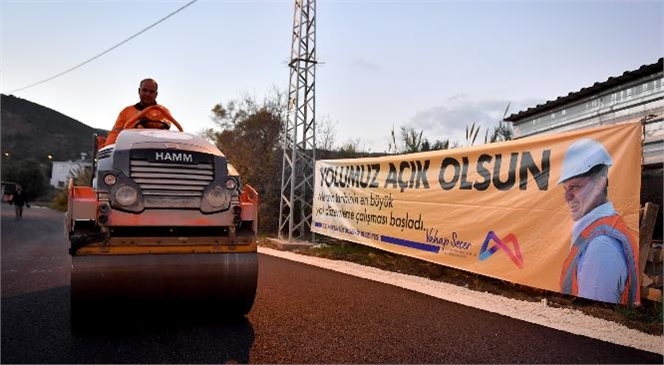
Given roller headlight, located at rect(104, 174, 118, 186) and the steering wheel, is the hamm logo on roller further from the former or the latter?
the steering wheel

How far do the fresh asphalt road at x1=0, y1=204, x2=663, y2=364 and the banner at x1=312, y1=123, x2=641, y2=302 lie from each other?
132cm

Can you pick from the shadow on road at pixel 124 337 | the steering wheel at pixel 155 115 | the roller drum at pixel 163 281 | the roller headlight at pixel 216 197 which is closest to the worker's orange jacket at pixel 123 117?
the steering wheel at pixel 155 115

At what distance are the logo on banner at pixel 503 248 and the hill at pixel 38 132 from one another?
84226 mm

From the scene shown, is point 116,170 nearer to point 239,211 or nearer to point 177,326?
point 239,211

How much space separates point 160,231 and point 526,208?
16.3 ft

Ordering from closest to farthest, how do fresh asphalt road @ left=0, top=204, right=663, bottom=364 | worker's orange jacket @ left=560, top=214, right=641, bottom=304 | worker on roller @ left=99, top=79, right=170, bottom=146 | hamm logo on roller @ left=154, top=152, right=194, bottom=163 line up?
fresh asphalt road @ left=0, top=204, right=663, bottom=364 → hamm logo on roller @ left=154, top=152, right=194, bottom=163 → worker's orange jacket @ left=560, top=214, right=641, bottom=304 → worker on roller @ left=99, top=79, right=170, bottom=146

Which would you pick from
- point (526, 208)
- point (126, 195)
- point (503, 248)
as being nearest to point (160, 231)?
point (126, 195)

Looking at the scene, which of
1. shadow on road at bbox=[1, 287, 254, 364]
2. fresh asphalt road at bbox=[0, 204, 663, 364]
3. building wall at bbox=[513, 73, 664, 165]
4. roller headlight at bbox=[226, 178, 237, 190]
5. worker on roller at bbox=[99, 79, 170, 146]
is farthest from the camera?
building wall at bbox=[513, 73, 664, 165]

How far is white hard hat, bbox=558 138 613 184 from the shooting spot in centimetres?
586

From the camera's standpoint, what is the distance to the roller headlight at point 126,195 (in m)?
4.39

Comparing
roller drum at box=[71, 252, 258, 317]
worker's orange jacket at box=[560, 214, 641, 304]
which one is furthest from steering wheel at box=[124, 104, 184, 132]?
worker's orange jacket at box=[560, 214, 641, 304]

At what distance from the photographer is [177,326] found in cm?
470

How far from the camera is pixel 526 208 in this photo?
6645mm

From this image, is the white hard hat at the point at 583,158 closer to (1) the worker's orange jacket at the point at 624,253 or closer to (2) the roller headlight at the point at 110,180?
(1) the worker's orange jacket at the point at 624,253
